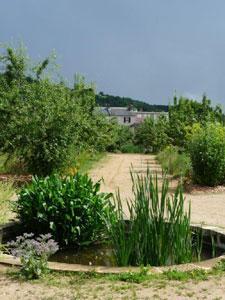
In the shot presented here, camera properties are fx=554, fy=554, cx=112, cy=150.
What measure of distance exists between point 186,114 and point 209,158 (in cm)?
1820

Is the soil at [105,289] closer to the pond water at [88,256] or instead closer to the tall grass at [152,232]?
the tall grass at [152,232]

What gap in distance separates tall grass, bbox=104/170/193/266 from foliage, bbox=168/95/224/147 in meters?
24.5

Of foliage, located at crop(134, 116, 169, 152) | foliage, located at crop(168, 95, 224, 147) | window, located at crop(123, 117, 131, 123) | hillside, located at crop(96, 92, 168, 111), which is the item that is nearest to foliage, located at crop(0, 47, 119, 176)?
foliage, located at crop(168, 95, 224, 147)

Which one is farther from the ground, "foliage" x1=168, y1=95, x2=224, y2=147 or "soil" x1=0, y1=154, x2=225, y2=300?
"foliage" x1=168, y1=95, x2=224, y2=147

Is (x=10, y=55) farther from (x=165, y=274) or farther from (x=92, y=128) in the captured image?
(x=165, y=274)

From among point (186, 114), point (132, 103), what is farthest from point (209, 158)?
point (132, 103)

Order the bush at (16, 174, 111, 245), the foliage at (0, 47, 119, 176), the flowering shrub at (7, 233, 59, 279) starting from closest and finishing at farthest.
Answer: the flowering shrub at (7, 233, 59, 279) → the bush at (16, 174, 111, 245) → the foliage at (0, 47, 119, 176)

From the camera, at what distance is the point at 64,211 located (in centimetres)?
670

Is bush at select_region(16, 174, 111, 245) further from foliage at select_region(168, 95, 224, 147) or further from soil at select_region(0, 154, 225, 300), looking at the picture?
foliage at select_region(168, 95, 224, 147)

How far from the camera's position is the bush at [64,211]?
22.0ft

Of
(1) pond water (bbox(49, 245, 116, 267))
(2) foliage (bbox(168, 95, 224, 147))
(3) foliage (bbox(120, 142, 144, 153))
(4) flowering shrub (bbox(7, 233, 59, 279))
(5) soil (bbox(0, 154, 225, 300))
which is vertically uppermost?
(2) foliage (bbox(168, 95, 224, 147))

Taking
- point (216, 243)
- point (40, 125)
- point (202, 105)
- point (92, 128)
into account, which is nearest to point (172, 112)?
point (202, 105)

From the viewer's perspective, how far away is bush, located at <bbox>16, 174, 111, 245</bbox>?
6.70m

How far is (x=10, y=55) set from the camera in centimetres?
1872
